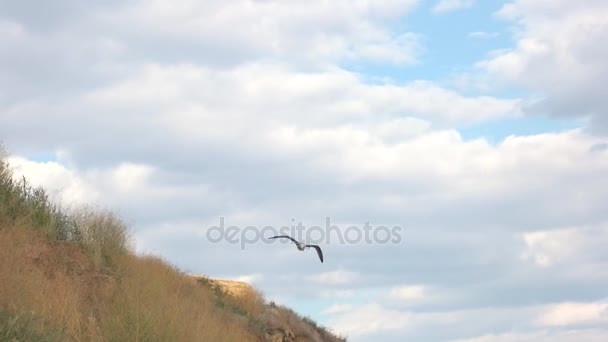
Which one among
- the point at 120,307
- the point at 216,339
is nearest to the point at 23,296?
the point at 120,307

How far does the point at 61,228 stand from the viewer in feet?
76.5

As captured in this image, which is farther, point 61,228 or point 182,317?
point 61,228

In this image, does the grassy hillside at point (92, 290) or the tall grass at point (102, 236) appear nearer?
the grassy hillside at point (92, 290)

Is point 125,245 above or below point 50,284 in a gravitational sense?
above

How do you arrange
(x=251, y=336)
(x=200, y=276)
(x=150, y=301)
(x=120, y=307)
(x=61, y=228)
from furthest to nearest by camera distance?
(x=200, y=276) → (x=251, y=336) → (x=61, y=228) → (x=150, y=301) → (x=120, y=307)

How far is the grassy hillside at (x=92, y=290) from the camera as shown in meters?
14.9

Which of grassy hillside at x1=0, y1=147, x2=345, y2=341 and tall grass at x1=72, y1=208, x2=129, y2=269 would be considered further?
tall grass at x1=72, y1=208, x2=129, y2=269

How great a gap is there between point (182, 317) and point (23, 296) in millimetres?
4436

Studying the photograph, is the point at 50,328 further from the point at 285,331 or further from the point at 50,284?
the point at 285,331

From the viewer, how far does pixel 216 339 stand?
19.4m

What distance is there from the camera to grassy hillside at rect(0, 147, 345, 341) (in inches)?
585

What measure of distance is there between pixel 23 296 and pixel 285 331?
1700 centimetres

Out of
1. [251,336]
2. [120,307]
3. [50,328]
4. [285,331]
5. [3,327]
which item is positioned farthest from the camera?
[285,331]

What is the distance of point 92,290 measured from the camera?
66.3 ft
